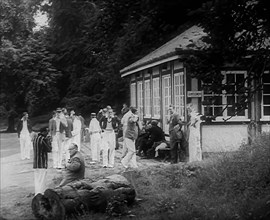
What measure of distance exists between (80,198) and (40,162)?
9.40 feet

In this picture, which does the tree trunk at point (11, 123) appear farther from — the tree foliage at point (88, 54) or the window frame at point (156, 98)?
the window frame at point (156, 98)

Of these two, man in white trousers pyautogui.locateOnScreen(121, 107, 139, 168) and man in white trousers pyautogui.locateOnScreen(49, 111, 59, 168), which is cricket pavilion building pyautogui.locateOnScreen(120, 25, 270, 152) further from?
man in white trousers pyautogui.locateOnScreen(49, 111, 59, 168)

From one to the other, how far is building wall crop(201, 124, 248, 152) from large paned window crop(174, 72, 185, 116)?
4.70 feet

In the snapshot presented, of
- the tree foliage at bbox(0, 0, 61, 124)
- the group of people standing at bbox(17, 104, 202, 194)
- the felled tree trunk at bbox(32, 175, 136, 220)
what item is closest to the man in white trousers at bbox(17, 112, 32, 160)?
the group of people standing at bbox(17, 104, 202, 194)

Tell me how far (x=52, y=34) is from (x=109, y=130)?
3623 cm

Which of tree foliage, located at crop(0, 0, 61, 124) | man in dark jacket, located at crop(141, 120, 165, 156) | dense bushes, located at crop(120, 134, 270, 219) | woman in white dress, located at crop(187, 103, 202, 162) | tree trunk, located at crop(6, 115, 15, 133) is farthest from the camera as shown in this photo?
tree trunk, located at crop(6, 115, 15, 133)

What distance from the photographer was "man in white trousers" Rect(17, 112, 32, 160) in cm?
2441

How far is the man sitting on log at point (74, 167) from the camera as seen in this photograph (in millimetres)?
13320

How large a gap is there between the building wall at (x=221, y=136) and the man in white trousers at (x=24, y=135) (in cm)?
748

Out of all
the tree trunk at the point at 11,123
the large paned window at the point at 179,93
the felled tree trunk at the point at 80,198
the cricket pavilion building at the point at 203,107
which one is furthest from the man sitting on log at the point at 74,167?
the tree trunk at the point at 11,123

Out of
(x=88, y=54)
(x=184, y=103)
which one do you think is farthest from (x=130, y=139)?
(x=88, y=54)

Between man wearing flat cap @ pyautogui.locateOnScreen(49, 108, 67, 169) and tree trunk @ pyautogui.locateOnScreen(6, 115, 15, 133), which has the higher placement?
man wearing flat cap @ pyautogui.locateOnScreen(49, 108, 67, 169)

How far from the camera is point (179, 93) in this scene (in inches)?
888

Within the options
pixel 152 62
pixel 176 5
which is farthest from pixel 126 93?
pixel 176 5
